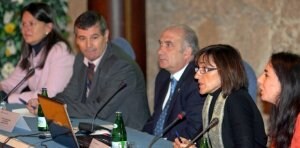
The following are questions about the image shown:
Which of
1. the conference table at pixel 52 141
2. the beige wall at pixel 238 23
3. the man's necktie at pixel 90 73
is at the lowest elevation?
the conference table at pixel 52 141

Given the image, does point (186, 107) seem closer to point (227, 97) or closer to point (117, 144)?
point (227, 97)

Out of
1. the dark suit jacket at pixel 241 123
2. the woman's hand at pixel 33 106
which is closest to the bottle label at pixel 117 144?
the dark suit jacket at pixel 241 123

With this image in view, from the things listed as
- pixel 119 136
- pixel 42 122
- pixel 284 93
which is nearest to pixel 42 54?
pixel 42 122

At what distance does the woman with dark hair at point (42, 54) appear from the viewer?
4715 millimetres

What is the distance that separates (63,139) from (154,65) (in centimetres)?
278

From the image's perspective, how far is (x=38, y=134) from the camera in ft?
11.6

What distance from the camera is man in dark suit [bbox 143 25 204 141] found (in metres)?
3.71

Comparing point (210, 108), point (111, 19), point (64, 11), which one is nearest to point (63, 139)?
point (210, 108)

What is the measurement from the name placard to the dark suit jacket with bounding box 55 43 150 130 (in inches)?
18.3

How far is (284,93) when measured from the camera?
9.64ft

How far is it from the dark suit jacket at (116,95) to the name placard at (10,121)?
46 cm

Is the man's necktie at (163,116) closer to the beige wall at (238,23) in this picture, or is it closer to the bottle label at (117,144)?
the bottle label at (117,144)

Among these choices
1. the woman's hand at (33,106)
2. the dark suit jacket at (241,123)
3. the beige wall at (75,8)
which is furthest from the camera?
the beige wall at (75,8)

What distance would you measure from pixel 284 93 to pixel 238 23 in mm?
2347
